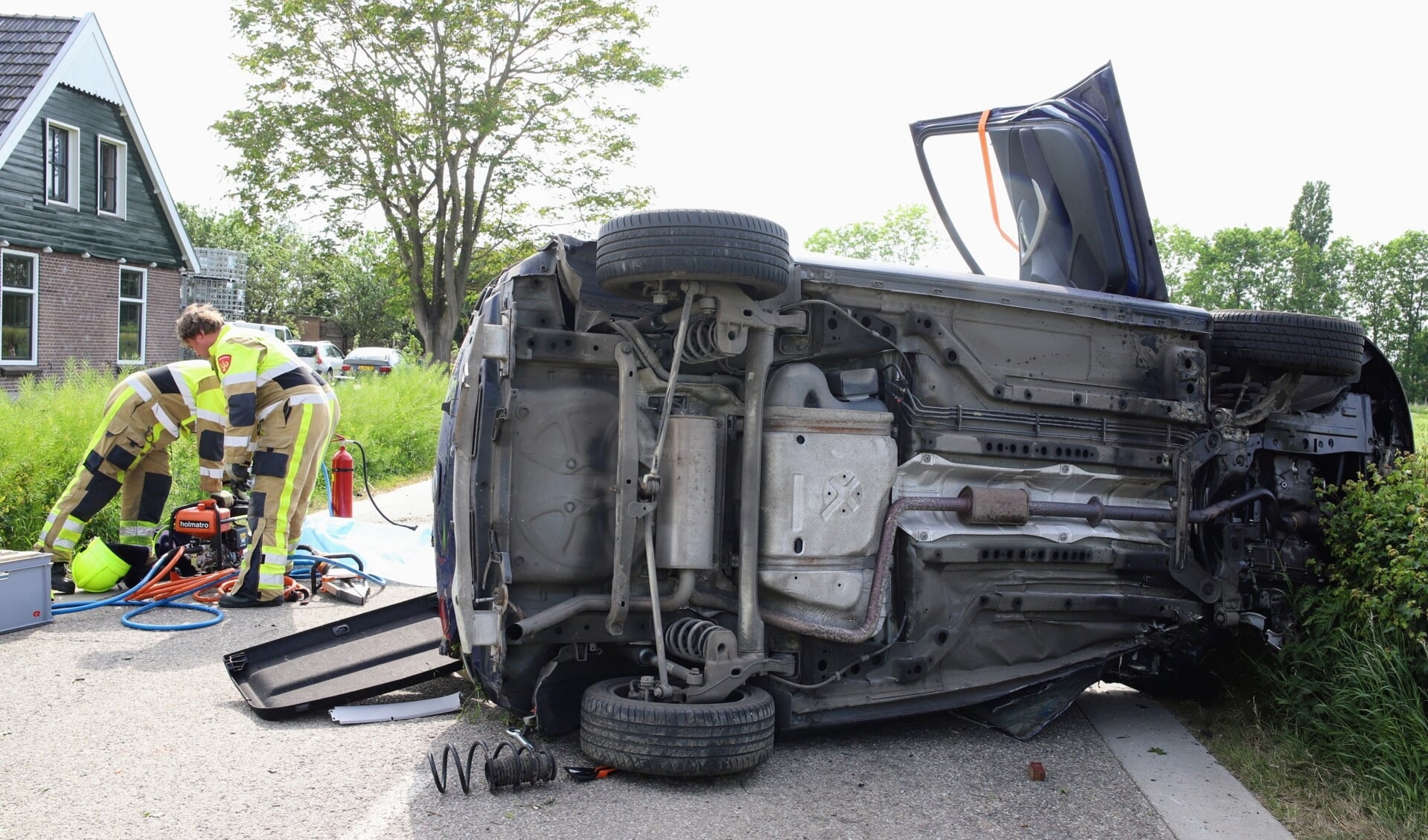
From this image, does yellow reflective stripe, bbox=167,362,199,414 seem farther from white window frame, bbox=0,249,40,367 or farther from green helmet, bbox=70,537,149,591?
white window frame, bbox=0,249,40,367

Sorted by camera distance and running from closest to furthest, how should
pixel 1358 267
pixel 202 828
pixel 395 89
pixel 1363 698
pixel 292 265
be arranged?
pixel 202 828, pixel 1363 698, pixel 395 89, pixel 292 265, pixel 1358 267

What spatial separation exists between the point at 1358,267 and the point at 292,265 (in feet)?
221

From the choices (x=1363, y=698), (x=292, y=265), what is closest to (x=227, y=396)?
(x=1363, y=698)

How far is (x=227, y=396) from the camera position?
6402 mm

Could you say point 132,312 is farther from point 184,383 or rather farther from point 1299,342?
point 1299,342


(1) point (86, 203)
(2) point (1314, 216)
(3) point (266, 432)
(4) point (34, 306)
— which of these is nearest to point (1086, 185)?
(3) point (266, 432)

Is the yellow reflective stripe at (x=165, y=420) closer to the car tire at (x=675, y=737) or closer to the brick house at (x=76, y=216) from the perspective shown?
the car tire at (x=675, y=737)

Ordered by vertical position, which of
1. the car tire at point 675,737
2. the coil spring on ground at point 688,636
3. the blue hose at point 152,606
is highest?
the coil spring on ground at point 688,636


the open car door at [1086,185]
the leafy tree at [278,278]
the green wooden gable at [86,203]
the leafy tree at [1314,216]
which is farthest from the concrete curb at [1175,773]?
the leafy tree at [1314,216]

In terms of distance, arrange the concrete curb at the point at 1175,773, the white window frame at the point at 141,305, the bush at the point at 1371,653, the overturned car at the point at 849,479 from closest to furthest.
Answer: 1. the concrete curb at the point at 1175,773
2. the bush at the point at 1371,653
3. the overturned car at the point at 849,479
4. the white window frame at the point at 141,305

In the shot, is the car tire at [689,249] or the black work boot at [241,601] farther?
the black work boot at [241,601]

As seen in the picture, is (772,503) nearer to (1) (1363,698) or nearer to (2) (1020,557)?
(2) (1020,557)

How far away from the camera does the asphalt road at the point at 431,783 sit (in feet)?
10.8

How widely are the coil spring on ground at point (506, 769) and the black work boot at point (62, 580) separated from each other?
4.20m
